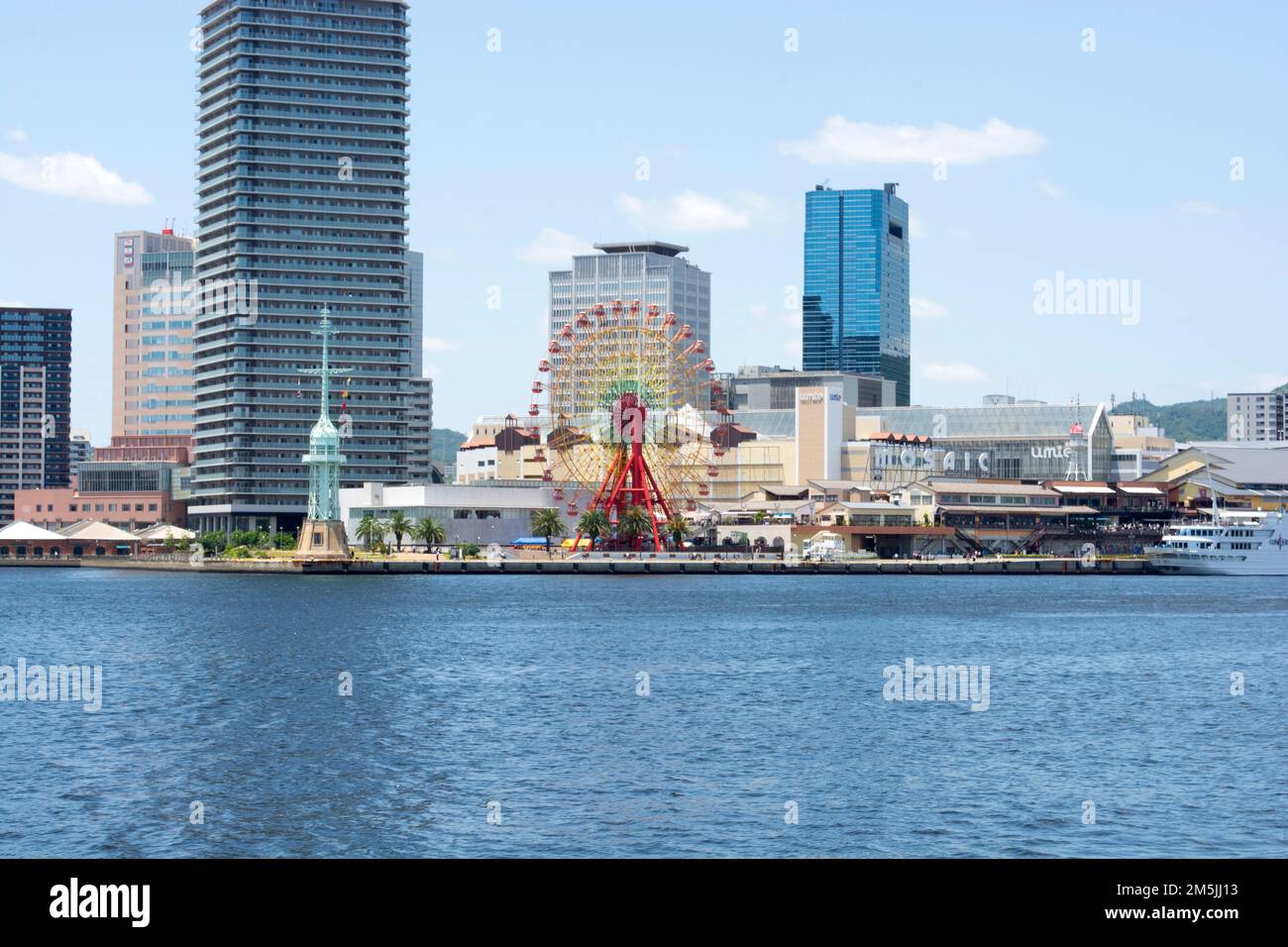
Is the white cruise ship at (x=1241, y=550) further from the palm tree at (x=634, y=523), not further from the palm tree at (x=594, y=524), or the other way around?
the palm tree at (x=594, y=524)

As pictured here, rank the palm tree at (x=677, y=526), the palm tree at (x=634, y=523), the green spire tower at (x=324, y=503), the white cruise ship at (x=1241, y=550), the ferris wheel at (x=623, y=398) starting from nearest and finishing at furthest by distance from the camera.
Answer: the ferris wheel at (x=623, y=398) < the green spire tower at (x=324, y=503) < the palm tree at (x=634, y=523) < the white cruise ship at (x=1241, y=550) < the palm tree at (x=677, y=526)

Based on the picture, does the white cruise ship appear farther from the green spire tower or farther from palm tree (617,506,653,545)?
the green spire tower

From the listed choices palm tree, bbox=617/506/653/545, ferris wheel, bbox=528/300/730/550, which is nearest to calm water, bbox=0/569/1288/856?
ferris wheel, bbox=528/300/730/550

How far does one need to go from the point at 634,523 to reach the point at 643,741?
140805mm

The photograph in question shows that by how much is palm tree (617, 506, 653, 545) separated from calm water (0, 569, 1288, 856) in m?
82.9

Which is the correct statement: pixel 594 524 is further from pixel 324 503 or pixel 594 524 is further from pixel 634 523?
pixel 324 503

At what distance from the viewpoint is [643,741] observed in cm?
4972

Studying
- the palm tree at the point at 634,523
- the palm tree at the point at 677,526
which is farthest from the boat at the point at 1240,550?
the palm tree at the point at 634,523

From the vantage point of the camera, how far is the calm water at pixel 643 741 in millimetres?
36125

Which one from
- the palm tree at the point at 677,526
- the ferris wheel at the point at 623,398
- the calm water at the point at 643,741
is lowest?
the calm water at the point at 643,741

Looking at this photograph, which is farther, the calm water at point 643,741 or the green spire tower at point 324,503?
the green spire tower at point 324,503

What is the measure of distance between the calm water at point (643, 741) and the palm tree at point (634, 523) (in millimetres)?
82922

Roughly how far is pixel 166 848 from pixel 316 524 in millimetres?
160037
